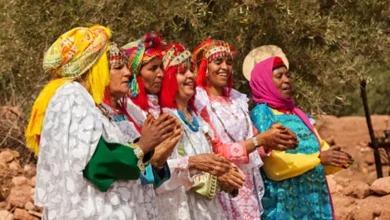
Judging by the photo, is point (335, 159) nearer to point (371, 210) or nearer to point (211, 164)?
point (211, 164)

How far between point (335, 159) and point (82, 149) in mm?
2892

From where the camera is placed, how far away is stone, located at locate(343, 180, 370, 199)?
9.64 meters

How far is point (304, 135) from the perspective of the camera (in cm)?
734

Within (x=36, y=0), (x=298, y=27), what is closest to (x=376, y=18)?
(x=298, y=27)

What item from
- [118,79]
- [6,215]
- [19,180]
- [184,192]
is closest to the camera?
[118,79]

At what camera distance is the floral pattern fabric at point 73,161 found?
4.77 metres

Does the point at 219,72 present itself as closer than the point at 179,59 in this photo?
No

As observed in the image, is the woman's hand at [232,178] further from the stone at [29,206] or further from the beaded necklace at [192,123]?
the stone at [29,206]

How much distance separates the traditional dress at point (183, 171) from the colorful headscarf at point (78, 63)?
43.5 inches

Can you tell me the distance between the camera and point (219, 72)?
699 cm

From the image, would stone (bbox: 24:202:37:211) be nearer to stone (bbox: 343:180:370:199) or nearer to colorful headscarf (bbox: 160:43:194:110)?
stone (bbox: 343:180:370:199)

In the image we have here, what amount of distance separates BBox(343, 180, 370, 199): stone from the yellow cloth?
101 inches

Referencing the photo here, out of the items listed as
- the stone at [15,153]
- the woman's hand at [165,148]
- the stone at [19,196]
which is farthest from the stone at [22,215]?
the woman's hand at [165,148]

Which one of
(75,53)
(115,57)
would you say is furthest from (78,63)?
(115,57)
